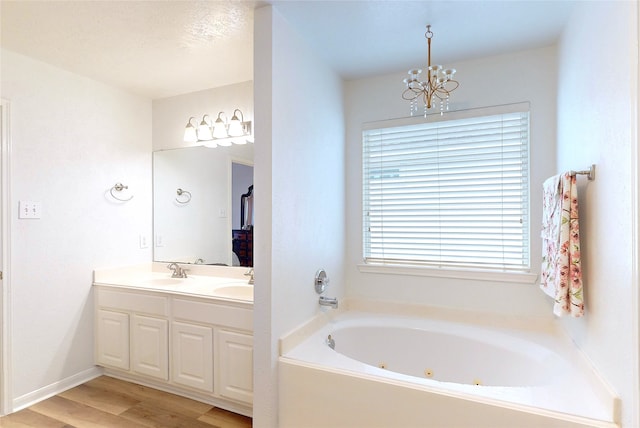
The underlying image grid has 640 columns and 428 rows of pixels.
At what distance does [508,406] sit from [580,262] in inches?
29.9

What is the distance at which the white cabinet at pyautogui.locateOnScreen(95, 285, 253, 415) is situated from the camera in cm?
221

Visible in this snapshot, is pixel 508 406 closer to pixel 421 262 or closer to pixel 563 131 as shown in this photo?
pixel 421 262

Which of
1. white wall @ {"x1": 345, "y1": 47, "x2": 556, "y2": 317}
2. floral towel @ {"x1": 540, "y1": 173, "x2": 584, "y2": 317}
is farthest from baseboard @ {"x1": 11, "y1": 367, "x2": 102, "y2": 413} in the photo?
floral towel @ {"x1": 540, "y1": 173, "x2": 584, "y2": 317}

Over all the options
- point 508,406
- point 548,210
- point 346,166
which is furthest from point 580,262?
point 346,166

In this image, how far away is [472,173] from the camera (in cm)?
239

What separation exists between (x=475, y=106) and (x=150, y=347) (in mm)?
2946

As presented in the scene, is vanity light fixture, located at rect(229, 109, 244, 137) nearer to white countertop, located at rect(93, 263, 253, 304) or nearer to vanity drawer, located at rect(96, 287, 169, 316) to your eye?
white countertop, located at rect(93, 263, 253, 304)

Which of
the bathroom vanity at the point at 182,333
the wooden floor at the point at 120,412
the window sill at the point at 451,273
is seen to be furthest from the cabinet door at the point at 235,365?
the window sill at the point at 451,273

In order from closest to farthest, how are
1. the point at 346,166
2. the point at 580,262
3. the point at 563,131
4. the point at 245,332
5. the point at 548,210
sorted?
the point at 580,262, the point at 548,210, the point at 563,131, the point at 245,332, the point at 346,166

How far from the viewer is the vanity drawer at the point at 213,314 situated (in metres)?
2.19

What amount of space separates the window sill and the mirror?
1050 mm

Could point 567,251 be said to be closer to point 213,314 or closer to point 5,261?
point 213,314

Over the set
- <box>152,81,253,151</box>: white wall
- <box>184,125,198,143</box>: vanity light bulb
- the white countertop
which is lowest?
the white countertop

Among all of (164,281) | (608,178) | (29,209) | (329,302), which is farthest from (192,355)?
(608,178)
